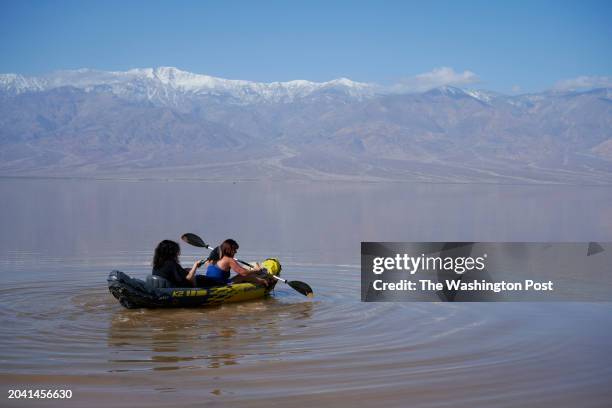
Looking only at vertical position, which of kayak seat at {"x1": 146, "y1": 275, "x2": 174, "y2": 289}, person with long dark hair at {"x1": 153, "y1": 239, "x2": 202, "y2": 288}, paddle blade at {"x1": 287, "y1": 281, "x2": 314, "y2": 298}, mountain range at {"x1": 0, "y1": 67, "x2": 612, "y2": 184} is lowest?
paddle blade at {"x1": 287, "y1": 281, "x2": 314, "y2": 298}

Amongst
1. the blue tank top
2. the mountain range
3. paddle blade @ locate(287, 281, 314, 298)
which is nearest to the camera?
the blue tank top

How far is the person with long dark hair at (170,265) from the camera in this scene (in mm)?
11438

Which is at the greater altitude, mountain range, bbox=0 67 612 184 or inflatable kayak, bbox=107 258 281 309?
mountain range, bbox=0 67 612 184

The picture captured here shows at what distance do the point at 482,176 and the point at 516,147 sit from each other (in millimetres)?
39193

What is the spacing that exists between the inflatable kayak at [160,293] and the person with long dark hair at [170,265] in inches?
4.9

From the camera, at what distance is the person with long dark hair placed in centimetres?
1144

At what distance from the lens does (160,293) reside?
37.4ft

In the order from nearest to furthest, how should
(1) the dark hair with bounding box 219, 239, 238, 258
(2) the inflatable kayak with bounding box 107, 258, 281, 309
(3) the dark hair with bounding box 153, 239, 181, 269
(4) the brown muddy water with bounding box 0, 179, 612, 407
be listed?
(4) the brown muddy water with bounding box 0, 179, 612, 407 < (2) the inflatable kayak with bounding box 107, 258, 281, 309 < (3) the dark hair with bounding box 153, 239, 181, 269 < (1) the dark hair with bounding box 219, 239, 238, 258

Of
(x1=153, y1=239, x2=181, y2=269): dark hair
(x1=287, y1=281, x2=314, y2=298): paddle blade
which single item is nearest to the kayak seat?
(x1=153, y1=239, x2=181, y2=269): dark hair

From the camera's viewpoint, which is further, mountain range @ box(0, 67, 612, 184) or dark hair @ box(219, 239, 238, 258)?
mountain range @ box(0, 67, 612, 184)

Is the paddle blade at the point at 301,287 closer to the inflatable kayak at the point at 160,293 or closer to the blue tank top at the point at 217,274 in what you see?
the inflatable kayak at the point at 160,293

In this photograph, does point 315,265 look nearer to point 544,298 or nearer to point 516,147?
point 544,298

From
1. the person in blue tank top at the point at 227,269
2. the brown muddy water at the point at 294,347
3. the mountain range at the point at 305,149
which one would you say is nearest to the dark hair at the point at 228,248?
the person in blue tank top at the point at 227,269

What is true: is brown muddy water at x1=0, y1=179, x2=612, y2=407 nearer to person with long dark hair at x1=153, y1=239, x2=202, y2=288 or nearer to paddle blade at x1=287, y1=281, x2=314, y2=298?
paddle blade at x1=287, y1=281, x2=314, y2=298
